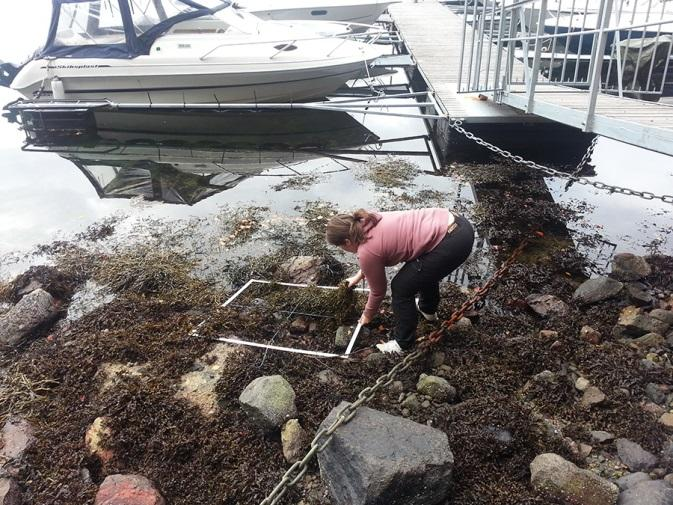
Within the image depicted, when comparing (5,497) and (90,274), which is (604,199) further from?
(5,497)

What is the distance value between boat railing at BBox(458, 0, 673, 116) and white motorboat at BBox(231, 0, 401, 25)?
16.8 ft

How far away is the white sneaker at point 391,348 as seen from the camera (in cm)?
372

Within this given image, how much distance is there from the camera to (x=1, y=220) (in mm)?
7473

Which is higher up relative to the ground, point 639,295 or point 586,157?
point 586,157

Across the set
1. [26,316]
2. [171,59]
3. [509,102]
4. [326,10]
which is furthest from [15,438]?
[326,10]

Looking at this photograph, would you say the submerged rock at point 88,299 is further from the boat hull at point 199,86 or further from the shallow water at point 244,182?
the boat hull at point 199,86

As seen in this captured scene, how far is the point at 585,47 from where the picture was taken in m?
11.8

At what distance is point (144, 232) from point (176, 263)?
1323 mm

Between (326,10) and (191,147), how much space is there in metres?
9.04

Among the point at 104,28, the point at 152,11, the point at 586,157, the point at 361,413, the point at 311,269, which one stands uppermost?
the point at 152,11

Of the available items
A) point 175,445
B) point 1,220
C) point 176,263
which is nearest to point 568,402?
point 175,445

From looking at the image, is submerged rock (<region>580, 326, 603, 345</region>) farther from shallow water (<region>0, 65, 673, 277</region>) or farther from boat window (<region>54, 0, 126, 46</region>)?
boat window (<region>54, 0, 126, 46</region>)

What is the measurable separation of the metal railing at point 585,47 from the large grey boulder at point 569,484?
10.2 ft

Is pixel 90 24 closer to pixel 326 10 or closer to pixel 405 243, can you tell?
pixel 326 10
